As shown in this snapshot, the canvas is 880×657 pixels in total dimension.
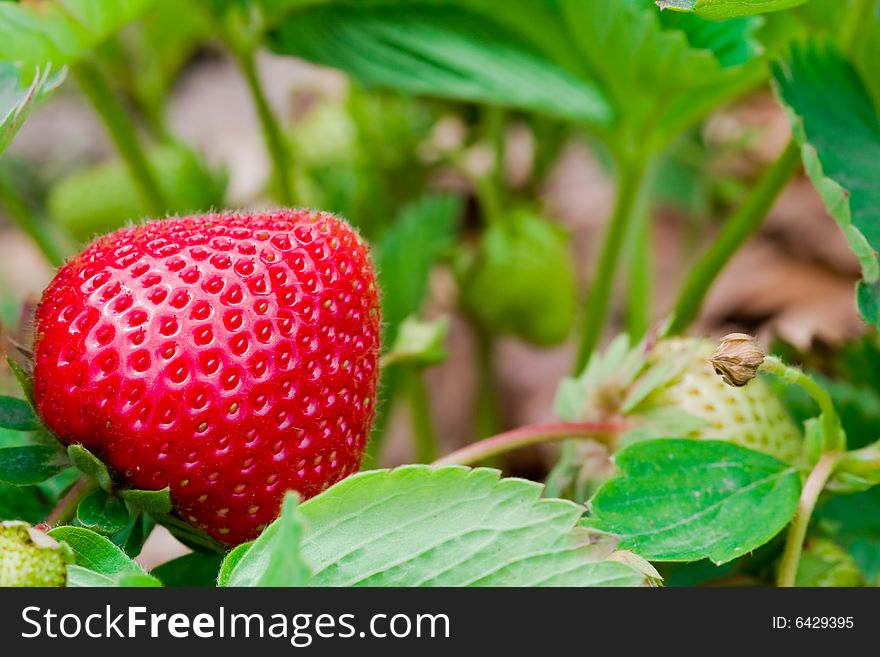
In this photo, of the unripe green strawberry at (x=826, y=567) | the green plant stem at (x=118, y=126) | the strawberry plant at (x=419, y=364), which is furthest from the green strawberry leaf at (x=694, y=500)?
the green plant stem at (x=118, y=126)

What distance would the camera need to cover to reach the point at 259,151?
1.67 m

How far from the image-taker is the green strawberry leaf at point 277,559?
33 centimetres

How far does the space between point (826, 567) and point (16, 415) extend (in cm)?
47

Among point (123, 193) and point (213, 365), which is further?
point (123, 193)

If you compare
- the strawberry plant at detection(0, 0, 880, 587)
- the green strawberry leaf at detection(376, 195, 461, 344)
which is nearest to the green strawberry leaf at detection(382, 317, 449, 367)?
the strawberry plant at detection(0, 0, 880, 587)

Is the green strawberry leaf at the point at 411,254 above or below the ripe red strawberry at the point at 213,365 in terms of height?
below

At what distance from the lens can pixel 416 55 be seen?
2.73 feet

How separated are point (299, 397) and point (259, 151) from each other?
126 centimetres

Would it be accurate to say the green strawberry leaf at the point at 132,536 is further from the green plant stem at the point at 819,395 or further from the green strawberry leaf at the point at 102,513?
the green plant stem at the point at 819,395

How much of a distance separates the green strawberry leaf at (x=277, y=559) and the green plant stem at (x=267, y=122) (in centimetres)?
57

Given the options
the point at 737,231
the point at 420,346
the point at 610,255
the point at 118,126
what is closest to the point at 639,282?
the point at 610,255

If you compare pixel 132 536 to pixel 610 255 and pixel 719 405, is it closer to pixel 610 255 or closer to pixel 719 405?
pixel 719 405

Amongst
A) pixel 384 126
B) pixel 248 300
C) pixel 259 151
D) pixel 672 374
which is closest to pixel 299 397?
pixel 248 300
